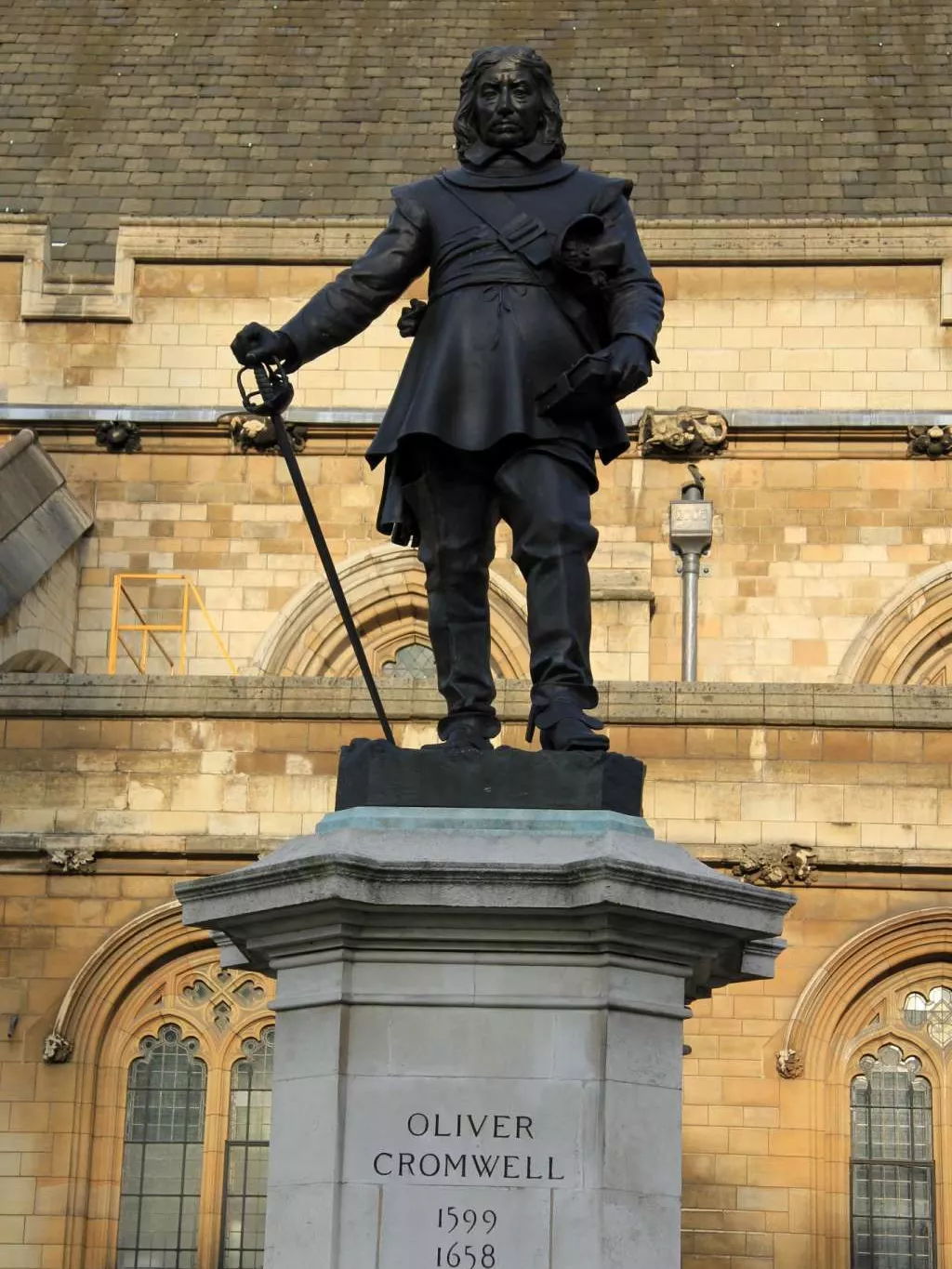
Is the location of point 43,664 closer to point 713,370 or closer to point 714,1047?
point 713,370

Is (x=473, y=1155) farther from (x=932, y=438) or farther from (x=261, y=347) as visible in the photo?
(x=932, y=438)

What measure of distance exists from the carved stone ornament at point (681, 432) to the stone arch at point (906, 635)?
85.7 inches

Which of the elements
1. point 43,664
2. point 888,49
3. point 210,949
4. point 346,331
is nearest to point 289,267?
point 43,664

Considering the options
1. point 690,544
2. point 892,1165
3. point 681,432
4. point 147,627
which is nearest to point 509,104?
point 892,1165

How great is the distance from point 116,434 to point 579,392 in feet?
55.8

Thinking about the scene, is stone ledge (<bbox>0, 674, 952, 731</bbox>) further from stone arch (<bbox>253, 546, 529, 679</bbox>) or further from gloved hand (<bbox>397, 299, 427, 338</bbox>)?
gloved hand (<bbox>397, 299, 427, 338</bbox>)

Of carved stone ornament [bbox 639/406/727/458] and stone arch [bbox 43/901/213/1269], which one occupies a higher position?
carved stone ornament [bbox 639/406/727/458]

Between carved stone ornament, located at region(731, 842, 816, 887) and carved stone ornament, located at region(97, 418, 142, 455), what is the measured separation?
981 centimetres

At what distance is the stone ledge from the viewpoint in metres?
17.1

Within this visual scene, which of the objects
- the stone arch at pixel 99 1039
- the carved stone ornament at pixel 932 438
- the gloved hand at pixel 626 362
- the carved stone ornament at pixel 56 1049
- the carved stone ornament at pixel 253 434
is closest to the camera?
the gloved hand at pixel 626 362

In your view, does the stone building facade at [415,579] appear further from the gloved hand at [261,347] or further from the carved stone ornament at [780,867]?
the gloved hand at [261,347]

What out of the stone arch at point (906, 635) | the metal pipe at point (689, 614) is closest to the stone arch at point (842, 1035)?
the metal pipe at point (689, 614)

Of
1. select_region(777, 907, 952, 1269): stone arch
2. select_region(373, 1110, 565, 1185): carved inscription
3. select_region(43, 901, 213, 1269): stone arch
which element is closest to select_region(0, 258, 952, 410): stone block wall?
select_region(43, 901, 213, 1269): stone arch

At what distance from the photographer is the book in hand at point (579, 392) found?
26.2 ft
